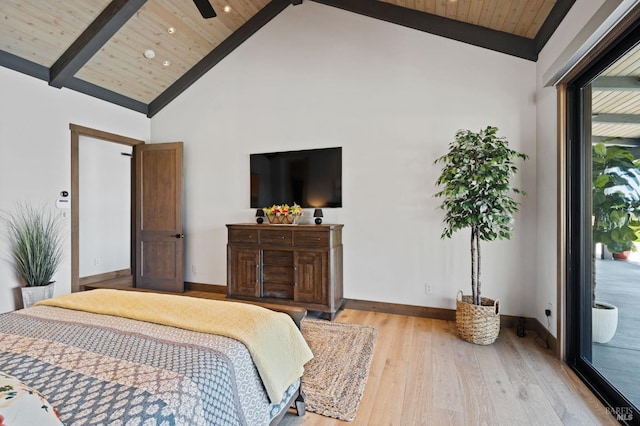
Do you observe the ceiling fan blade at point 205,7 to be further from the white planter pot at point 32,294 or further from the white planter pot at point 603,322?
the white planter pot at point 603,322

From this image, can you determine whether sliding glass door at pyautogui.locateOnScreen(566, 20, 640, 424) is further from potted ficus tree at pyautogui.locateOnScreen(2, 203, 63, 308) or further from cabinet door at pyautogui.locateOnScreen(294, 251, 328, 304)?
potted ficus tree at pyautogui.locateOnScreen(2, 203, 63, 308)

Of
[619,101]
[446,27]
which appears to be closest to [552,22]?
[446,27]

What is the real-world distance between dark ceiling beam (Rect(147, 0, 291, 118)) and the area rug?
3912 mm

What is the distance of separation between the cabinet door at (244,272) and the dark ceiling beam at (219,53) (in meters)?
2.75

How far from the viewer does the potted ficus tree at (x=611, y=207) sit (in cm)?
182

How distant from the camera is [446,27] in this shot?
3377mm

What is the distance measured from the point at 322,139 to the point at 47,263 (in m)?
3.57

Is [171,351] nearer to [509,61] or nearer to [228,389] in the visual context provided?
[228,389]

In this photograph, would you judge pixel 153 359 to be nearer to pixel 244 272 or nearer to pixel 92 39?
pixel 244 272

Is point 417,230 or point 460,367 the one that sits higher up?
point 417,230

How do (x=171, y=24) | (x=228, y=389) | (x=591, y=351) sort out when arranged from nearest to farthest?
(x=228, y=389) < (x=591, y=351) < (x=171, y=24)

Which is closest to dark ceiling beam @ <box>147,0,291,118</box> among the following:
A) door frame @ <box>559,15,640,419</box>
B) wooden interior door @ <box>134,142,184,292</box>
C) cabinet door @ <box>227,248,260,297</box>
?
wooden interior door @ <box>134,142,184,292</box>

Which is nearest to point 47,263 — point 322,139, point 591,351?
point 322,139

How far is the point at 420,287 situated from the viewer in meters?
3.50
